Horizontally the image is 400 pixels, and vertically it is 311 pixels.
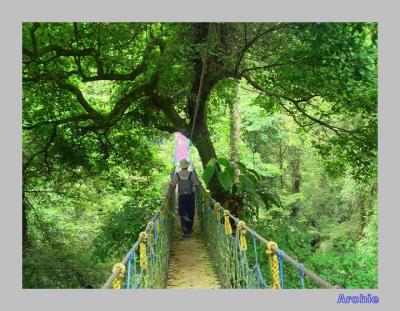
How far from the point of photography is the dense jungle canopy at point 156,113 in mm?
5523

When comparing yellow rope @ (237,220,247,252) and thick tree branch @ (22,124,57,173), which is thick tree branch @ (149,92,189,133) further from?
yellow rope @ (237,220,247,252)

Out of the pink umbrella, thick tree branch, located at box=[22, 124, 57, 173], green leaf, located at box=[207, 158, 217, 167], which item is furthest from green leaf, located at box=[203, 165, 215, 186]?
the pink umbrella

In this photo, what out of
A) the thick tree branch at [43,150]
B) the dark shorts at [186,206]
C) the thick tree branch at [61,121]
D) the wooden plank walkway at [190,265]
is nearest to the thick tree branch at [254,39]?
the dark shorts at [186,206]

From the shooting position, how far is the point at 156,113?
26.5ft

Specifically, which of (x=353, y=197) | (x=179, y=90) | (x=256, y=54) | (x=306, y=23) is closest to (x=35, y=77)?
(x=179, y=90)

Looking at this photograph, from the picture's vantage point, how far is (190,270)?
5.53 meters

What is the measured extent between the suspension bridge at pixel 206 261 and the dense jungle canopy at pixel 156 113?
2.50ft

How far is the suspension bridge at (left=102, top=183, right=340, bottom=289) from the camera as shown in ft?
8.97

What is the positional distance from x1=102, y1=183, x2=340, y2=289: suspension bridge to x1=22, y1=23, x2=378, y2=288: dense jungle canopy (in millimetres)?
763

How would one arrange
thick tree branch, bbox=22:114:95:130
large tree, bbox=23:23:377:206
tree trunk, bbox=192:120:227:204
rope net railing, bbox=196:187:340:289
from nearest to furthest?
rope net railing, bbox=196:187:340:289 < large tree, bbox=23:23:377:206 < tree trunk, bbox=192:120:227:204 < thick tree branch, bbox=22:114:95:130

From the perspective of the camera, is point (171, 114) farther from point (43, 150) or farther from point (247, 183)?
point (43, 150)

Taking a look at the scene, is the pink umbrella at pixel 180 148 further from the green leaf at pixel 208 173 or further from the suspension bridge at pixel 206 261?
the green leaf at pixel 208 173

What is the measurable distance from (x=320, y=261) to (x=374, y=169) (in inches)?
105

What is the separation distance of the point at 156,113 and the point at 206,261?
Result: 10.5 ft
